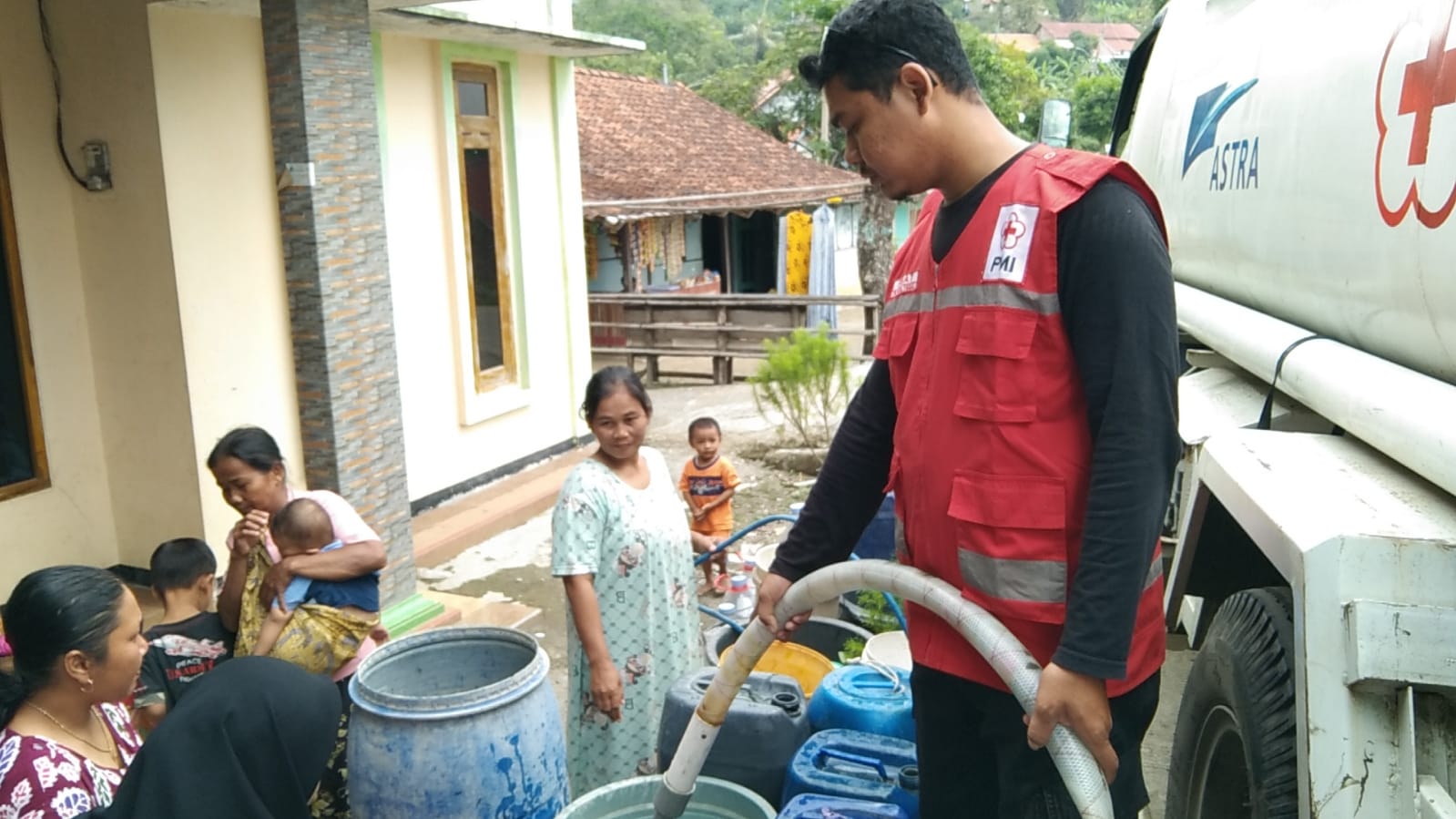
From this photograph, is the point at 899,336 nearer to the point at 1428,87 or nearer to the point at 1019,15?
the point at 1428,87

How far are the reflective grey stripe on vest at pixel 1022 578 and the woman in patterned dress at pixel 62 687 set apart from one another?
5.75ft

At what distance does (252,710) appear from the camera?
2.13 m

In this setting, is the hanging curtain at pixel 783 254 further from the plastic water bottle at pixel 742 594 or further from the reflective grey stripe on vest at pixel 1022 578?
the reflective grey stripe on vest at pixel 1022 578

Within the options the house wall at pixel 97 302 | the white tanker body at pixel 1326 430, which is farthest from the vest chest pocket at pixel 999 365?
the house wall at pixel 97 302

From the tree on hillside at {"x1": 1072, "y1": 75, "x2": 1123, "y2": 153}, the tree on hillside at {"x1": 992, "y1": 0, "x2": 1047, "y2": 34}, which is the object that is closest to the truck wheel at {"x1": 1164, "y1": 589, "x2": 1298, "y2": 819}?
the tree on hillside at {"x1": 1072, "y1": 75, "x2": 1123, "y2": 153}

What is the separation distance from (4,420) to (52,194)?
1129mm

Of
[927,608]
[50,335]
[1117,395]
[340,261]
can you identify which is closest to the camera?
[1117,395]

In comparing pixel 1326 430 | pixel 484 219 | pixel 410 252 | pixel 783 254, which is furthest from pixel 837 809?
pixel 783 254

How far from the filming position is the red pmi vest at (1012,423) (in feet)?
5.41

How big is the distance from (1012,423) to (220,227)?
199 inches

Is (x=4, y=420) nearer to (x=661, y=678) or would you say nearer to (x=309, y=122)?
(x=309, y=122)

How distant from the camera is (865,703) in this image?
288 centimetres

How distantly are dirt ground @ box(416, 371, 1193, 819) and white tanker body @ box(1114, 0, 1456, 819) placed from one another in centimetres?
102

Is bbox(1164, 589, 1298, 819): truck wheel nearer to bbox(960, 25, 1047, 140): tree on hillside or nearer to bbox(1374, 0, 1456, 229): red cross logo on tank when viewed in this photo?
bbox(1374, 0, 1456, 229): red cross logo on tank
